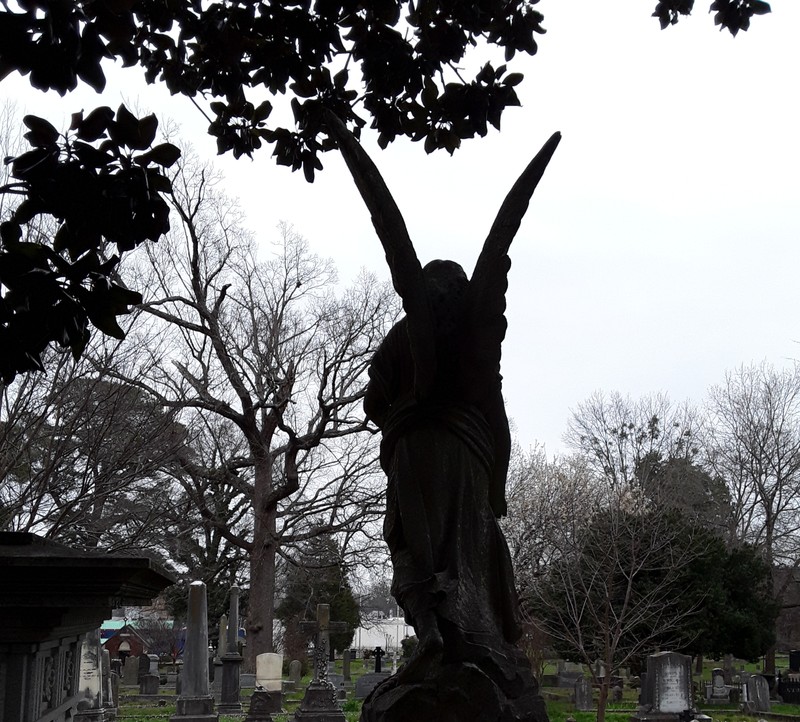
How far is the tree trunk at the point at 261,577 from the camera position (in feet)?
77.8

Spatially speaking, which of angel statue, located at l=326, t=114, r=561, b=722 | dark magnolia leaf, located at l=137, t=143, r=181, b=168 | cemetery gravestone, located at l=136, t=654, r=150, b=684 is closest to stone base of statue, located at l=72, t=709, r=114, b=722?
angel statue, located at l=326, t=114, r=561, b=722

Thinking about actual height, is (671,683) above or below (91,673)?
below

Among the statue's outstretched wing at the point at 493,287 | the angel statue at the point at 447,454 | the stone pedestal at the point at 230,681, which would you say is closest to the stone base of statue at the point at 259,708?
the stone pedestal at the point at 230,681

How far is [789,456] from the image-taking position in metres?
38.0

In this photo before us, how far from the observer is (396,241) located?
442cm

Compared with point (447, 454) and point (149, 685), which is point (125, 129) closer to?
point (447, 454)

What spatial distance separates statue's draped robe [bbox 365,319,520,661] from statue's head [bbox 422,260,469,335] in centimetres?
11

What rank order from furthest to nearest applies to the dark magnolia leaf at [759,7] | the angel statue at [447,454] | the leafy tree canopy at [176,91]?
the dark magnolia leaf at [759,7], the angel statue at [447,454], the leafy tree canopy at [176,91]

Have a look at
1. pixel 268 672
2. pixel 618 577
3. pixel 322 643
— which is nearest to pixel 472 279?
pixel 322 643

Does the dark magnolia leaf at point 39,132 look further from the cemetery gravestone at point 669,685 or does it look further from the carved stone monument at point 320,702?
the cemetery gravestone at point 669,685

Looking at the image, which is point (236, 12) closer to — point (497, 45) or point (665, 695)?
point (497, 45)

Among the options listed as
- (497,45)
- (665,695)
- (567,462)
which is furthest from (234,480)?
(497,45)

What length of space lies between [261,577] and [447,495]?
20.5m

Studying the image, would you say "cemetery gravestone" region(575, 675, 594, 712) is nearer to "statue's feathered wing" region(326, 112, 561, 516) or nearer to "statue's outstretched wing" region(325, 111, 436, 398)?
"statue's feathered wing" region(326, 112, 561, 516)
